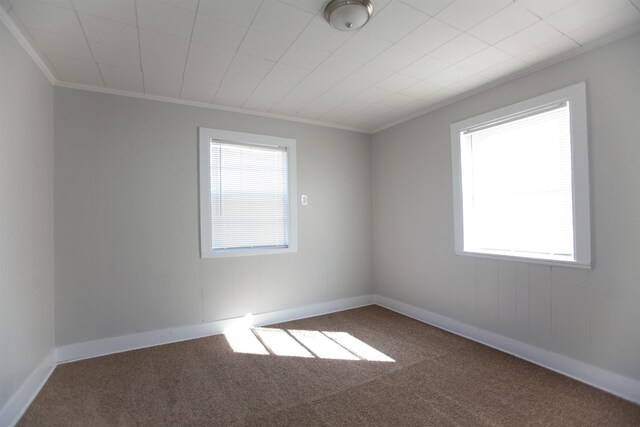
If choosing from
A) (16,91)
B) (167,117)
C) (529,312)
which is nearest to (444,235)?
(529,312)

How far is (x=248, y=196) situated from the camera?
3727mm

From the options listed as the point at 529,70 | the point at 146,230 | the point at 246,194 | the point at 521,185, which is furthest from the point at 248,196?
the point at 529,70

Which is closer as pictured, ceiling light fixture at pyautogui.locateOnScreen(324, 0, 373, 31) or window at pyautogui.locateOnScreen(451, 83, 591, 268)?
ceiling light fixture at pyautogui.locateOnScreen(324, 0, 373, 31)

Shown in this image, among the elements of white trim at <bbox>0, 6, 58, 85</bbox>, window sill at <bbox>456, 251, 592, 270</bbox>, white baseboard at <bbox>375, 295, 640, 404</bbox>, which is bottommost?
white baseboard at <bbox>375, 295, 640, 404</bbox>

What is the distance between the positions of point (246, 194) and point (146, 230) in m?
1.12

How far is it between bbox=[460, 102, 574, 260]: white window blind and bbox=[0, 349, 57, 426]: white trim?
3807 mm

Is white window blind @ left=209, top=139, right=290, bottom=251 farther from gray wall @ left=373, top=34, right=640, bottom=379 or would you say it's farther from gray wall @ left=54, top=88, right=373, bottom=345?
gray wall @ left=373, top=34, right=640, bottom=379

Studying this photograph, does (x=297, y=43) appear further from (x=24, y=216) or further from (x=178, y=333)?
(x=178, y=333)

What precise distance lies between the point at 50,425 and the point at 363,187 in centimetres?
387

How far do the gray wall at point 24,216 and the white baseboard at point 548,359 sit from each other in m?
3.68

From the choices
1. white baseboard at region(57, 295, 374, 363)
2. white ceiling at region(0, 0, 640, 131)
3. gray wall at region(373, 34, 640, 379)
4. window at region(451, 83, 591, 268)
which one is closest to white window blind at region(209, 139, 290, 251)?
white ceiling at region(0, 0, 640, 131)

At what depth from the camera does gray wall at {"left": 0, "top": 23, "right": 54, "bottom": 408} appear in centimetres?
194

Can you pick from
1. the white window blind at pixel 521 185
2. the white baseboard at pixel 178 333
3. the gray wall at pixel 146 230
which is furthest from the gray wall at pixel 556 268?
the gray wall at pixel 146 230

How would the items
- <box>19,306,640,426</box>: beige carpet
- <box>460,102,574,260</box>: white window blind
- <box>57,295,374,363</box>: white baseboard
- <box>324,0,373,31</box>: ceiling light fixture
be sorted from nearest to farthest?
<box>324,0,373,31</box>: ceiling light fixture → <box>19,306,640,426</box>: beige carpet → <box>460,102,574,260</box>: white window blind → <box>57,295,374,363</box>: white baseboard
